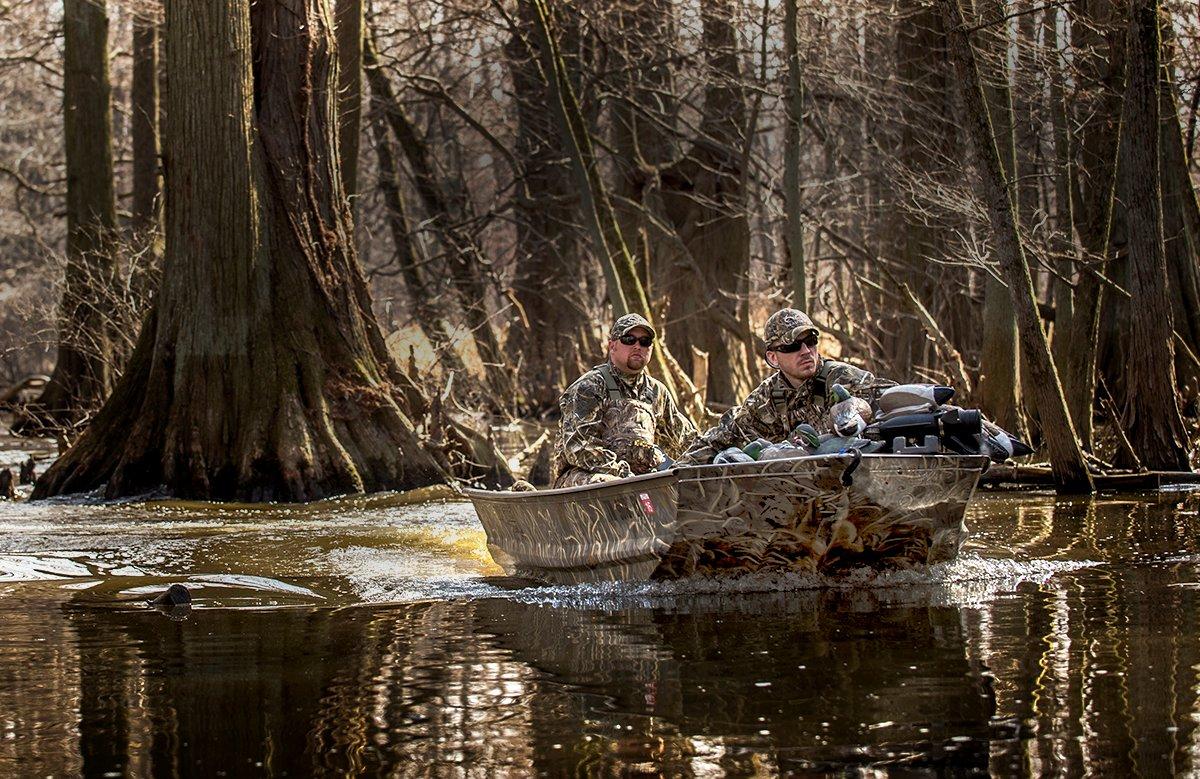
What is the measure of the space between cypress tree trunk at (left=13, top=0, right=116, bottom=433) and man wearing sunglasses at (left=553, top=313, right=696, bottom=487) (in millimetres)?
12293

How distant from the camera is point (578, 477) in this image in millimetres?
9977

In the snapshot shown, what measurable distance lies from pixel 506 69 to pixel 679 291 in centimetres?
477

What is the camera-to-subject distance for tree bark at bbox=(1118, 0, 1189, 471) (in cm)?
1525

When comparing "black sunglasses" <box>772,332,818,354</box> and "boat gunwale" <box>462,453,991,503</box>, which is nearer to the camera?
"boat gunwale" <box>462,453,991,503</box>

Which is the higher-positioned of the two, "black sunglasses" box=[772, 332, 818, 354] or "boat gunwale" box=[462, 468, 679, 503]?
"black sunglasses" box=[772, 332, 818, 354]

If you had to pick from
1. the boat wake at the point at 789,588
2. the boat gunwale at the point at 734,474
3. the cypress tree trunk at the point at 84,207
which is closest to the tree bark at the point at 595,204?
the cypress tree trunk at the point at 84,207

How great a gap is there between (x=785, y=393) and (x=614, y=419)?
99cm

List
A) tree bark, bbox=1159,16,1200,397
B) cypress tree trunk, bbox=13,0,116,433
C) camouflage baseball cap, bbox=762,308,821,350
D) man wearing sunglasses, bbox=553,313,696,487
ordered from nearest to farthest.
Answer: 1. camouflage baseball cap, bbox=762,308,821,350
2. man wearing sunglasses, bbox=553,313,696,487
3. tree bark, bbox=1159,16,1200,397
4. cypress tree trunk, bbox=13,0,116,433

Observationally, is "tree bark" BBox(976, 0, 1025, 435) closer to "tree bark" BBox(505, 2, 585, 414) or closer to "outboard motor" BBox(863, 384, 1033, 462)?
"outboard motor" BBox(863, 384, 1033, 462)

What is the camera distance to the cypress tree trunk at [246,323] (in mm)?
15164

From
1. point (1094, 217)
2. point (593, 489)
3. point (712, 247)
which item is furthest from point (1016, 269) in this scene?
point (712, 247)

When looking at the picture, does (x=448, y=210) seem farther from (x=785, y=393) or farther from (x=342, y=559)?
(x=785, y=393)

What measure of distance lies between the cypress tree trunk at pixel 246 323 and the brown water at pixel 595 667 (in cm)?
401

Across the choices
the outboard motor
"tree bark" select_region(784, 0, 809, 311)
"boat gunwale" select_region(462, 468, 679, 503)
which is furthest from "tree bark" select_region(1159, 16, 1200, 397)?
"boat gunwale" select_region(462, 468, 679, 503)
